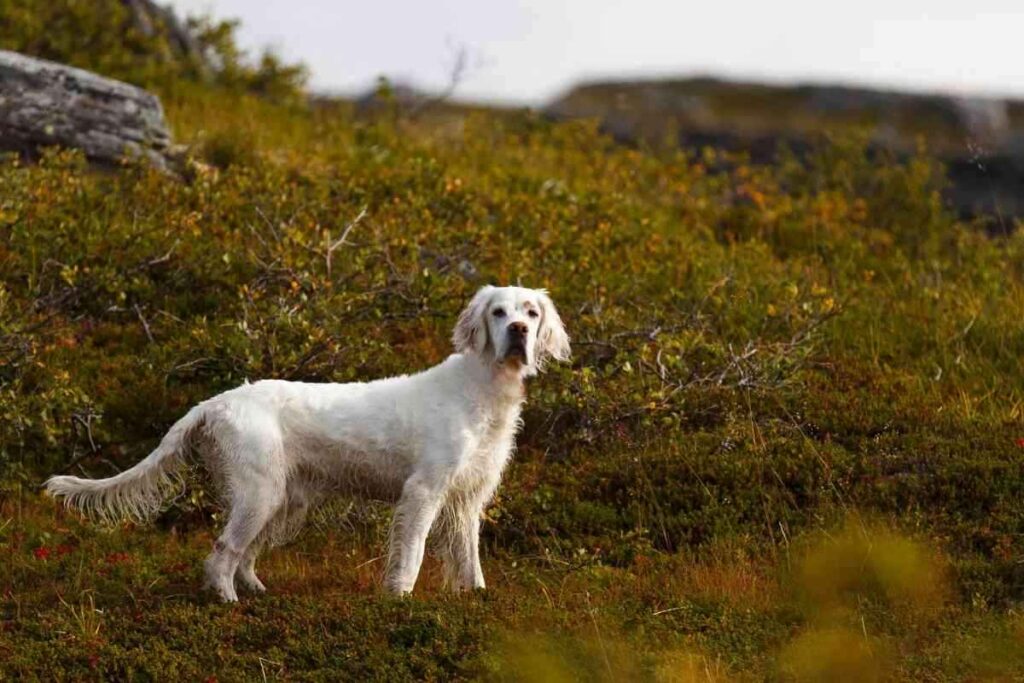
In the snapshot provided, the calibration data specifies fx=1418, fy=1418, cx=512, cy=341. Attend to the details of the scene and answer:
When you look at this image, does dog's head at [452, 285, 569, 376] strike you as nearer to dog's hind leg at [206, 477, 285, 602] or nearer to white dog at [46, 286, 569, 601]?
white dog at [46, 286, 569, 601]

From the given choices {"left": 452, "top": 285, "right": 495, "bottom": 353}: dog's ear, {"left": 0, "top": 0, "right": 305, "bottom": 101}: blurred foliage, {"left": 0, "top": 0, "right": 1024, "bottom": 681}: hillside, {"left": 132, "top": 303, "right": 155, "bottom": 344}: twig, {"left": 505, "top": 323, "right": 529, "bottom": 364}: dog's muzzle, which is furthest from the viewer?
{"left": 0, "top": 0, "right": 305, "bottom": 101}: blurred foliage

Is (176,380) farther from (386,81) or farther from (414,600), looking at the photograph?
(386,81)

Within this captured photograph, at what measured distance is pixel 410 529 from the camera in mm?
6520

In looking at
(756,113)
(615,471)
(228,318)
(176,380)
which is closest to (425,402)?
(615,471)

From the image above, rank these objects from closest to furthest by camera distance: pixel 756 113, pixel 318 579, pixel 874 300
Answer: pixel 318 579 < pixel 874 300 < pixel 756 113

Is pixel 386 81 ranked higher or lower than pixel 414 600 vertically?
higher

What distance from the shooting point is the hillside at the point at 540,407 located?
19.7ft

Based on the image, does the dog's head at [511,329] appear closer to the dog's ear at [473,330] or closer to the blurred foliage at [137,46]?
the dog's ear at [473,330]

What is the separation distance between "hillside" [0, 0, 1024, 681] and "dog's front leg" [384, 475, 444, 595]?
0.74 feet

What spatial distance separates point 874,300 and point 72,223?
597cm

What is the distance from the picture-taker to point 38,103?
11.8 m

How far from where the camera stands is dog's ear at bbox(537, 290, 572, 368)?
685cm

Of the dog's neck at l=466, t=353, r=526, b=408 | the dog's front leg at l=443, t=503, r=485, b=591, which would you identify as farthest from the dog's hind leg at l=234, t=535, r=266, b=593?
the dog's neck at l=466, t=353, r=526, b=408

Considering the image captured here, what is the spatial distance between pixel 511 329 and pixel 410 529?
41.0 inches
